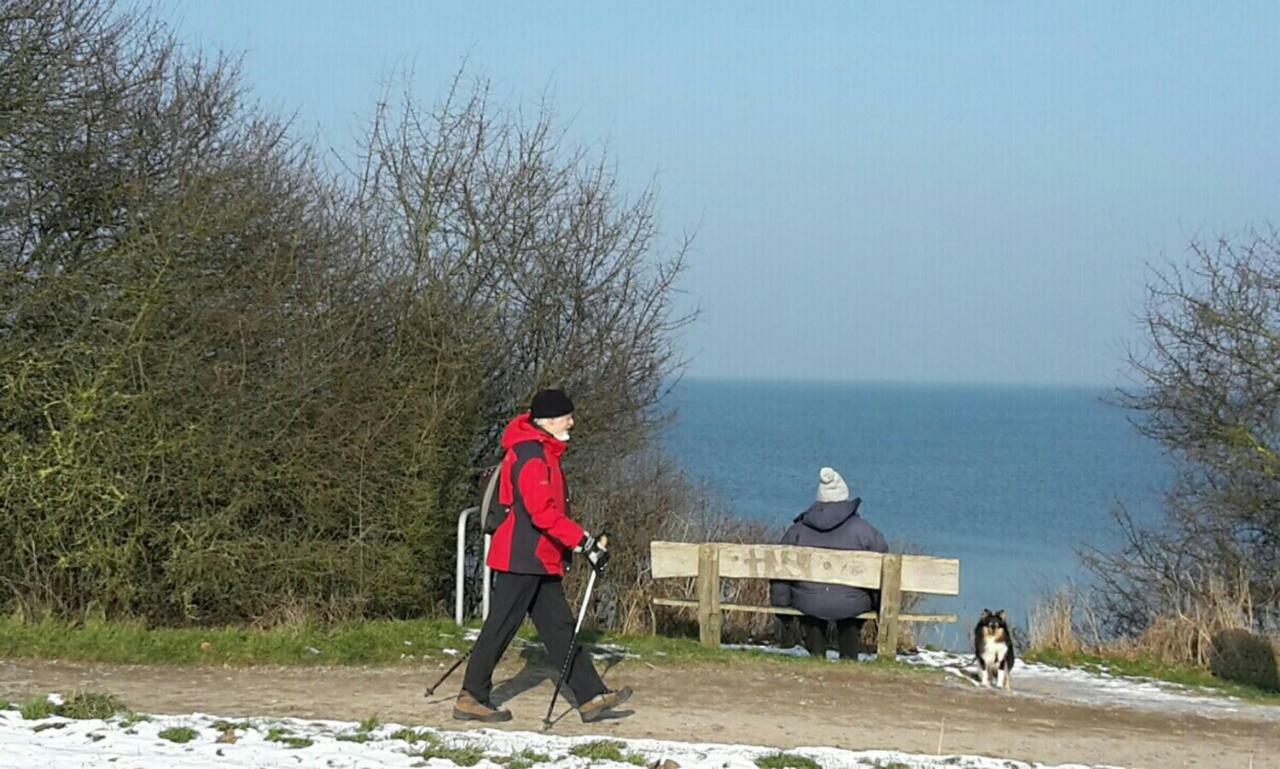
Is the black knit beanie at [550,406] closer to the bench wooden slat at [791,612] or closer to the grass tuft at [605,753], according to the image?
the grass tuft at [605,753]

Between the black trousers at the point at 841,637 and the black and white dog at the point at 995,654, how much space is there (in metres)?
1.14

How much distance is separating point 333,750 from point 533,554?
5.69 ft

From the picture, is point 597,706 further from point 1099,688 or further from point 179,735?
point 1099,688

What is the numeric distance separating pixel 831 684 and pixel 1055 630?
180 inches

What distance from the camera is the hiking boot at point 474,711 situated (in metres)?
9.03

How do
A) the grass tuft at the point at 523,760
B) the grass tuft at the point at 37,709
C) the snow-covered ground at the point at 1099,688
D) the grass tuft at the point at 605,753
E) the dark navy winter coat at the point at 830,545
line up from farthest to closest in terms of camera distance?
1. the dark navy winter coat at the point at 830,545
2. the snow-covered ground at the point at 1099,688
3. the grass tuft at the point at 37,709
4. the grass tuft at the point at 605,753
5. the grass tuft at the point at 523,760

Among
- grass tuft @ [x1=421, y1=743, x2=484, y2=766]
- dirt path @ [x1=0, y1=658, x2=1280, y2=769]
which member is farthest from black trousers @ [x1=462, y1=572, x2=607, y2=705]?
grass tuft @ [x1=421, y1=743, x2=484, y2=766]

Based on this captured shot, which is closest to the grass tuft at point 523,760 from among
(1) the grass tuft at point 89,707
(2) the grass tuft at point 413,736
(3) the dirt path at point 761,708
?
(2) the grass tuft at point 413,736

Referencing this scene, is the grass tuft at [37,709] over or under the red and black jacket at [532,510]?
under

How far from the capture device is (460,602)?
1259cm

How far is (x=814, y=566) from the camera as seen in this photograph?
484 inches

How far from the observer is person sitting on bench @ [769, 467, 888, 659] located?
1231 cm

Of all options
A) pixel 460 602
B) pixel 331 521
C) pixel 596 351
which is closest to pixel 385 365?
pixel 331 521

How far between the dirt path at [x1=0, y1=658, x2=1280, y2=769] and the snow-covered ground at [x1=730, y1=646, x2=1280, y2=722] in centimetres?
33
